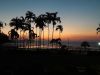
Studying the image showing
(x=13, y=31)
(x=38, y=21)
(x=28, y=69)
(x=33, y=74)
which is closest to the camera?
(x=33, y=74)

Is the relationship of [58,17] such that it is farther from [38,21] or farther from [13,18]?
[13,18]

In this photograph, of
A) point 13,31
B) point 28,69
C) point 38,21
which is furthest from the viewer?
point 13,31

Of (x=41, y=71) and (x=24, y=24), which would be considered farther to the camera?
(x=24, y=24)

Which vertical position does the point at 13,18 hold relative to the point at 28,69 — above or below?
above

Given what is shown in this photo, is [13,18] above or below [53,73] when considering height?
above

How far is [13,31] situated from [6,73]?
71.1 m

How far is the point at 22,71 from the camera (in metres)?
23.4

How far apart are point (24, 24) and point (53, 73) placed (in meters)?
65.4

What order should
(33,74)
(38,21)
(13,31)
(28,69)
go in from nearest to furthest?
1. (33,74)
2. (28,69)
3. (38,21)
4. (13,31)

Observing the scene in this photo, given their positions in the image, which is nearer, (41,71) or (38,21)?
(41,71)

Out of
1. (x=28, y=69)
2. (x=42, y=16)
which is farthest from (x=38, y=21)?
(x=28, y=69)

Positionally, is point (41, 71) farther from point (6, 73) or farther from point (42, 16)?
point (42, 16)

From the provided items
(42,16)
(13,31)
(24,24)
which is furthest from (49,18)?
(13,31)

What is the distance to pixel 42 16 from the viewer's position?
8350 cm
